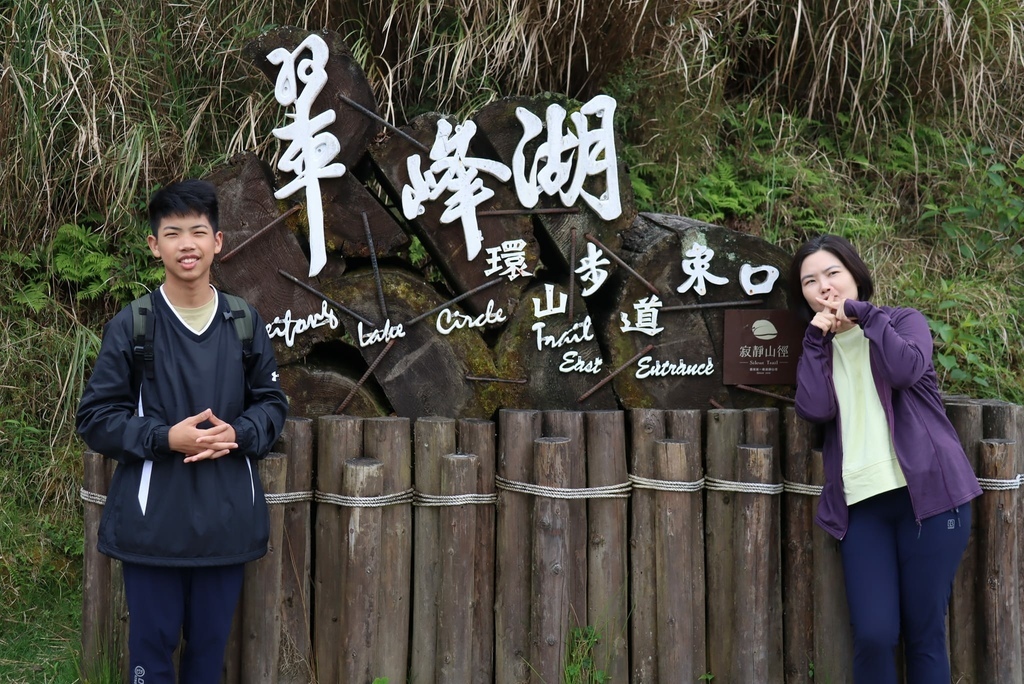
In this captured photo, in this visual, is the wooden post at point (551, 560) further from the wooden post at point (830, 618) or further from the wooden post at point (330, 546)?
the wooden post at point (830, 618)

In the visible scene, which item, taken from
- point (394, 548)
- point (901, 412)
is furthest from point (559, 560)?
point (901, 412)

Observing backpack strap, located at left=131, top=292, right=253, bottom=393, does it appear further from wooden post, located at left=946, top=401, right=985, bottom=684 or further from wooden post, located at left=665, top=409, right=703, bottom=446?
wooden post, located at left=946, top=401, right=985, bottom=684

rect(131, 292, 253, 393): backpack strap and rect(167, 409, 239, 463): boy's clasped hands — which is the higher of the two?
rect(131, 292, 253, 393): backpack strap

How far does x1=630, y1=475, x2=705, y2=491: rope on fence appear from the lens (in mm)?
3833

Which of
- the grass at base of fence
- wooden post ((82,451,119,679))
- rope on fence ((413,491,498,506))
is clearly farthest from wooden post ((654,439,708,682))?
the grass at base of fence

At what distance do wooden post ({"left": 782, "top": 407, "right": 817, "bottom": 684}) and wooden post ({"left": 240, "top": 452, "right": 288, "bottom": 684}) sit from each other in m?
2.09

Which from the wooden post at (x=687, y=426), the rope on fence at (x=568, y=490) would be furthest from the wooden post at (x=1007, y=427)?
the rope on fence at (x=568, y=490)

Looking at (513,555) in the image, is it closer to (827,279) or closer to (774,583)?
(774,583)

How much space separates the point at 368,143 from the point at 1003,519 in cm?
308

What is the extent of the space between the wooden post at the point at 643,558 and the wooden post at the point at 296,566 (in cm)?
133

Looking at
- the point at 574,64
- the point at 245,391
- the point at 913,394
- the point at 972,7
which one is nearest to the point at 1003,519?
the point at 913,394

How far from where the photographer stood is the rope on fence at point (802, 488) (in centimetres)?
386

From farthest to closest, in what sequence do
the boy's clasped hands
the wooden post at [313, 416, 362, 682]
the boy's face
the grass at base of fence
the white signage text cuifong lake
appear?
the grass at base of fence < the white signage text cuifong lake < the wooden post at [313, 416, 362, 682] < the boy's face < the boy's clasped hands

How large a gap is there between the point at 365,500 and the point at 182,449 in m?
0.85
